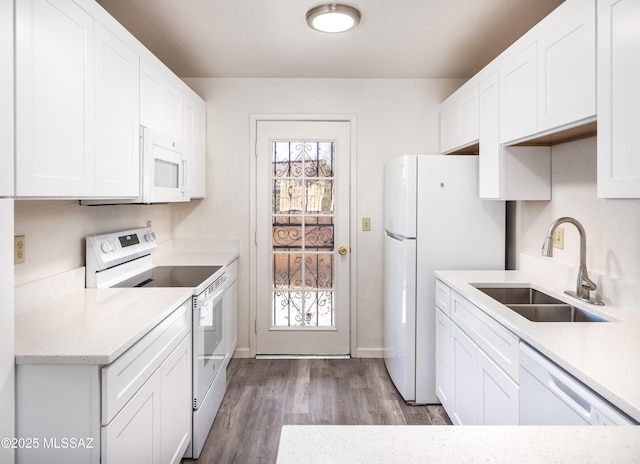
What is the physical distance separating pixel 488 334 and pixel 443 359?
74cm

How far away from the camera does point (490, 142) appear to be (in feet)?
7.60

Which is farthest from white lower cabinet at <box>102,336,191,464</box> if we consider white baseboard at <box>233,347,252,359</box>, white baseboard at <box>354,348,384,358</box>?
white baseboard at <box>354,348,384,358</box>

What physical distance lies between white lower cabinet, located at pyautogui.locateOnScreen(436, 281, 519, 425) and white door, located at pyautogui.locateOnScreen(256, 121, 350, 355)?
3.62 ft

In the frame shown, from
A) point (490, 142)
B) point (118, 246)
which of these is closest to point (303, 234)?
point (118, 246)

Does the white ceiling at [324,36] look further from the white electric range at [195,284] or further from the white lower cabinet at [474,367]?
the white lower cabinet at [474,367]

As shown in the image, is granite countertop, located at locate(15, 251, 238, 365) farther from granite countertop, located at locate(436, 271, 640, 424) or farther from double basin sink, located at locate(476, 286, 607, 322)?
double basin sink, located at locate(476, 286, 607, 322)

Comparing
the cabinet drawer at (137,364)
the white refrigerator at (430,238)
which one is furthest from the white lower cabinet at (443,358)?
the cabinet drawer at (137,364)

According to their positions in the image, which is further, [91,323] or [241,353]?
[241,353]

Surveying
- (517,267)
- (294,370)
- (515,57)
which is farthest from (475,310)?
(294,370)

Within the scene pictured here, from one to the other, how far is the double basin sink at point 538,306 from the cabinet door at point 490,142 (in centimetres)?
54

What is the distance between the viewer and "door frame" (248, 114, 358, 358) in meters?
3.31

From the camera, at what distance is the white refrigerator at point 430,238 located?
2.54 m

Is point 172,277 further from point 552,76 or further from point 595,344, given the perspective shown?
point 552,76

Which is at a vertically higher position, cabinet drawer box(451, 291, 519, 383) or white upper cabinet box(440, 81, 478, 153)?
white upper cabinet box(440, 81, 478, 153)
